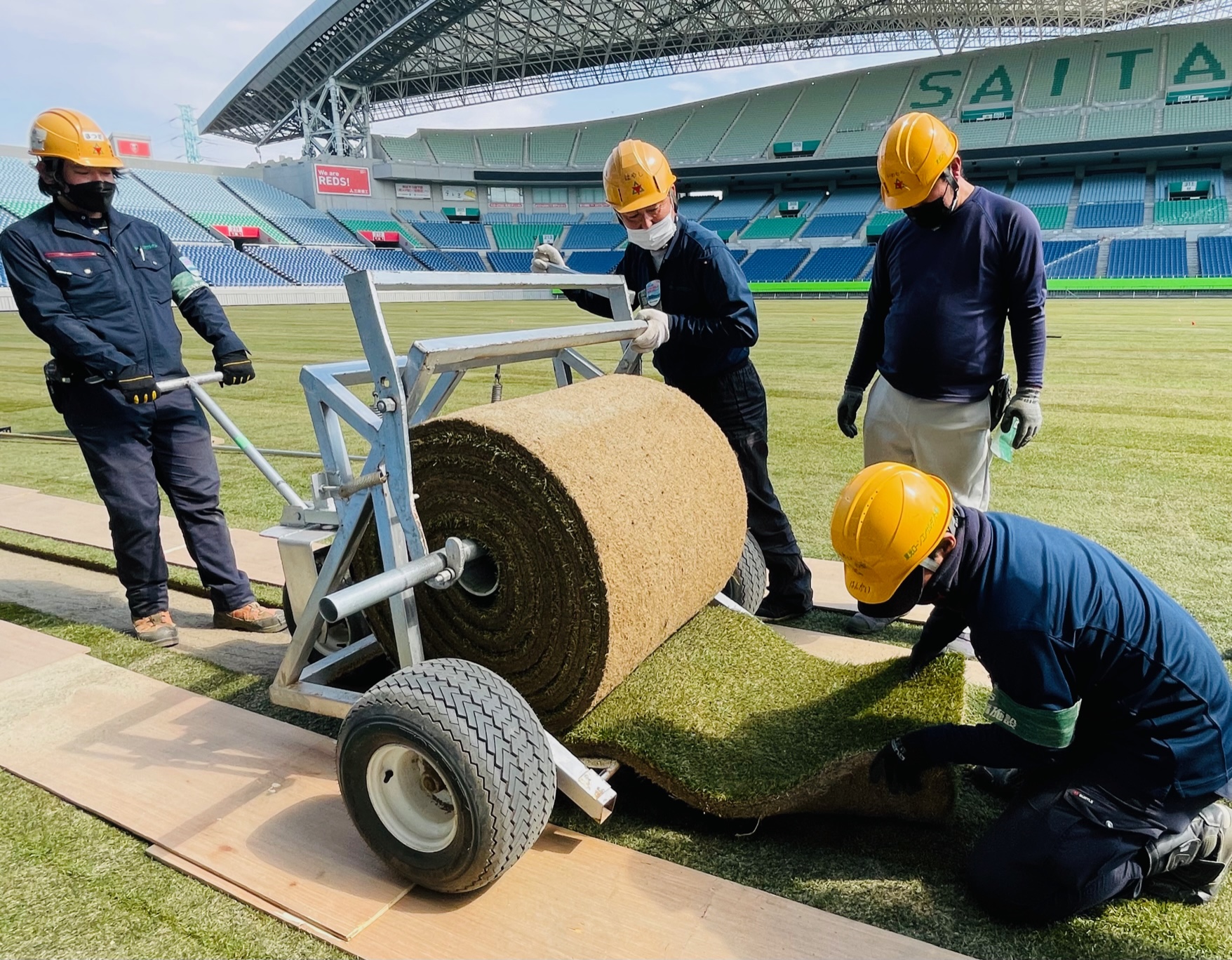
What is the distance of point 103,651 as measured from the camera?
4055 millimetres

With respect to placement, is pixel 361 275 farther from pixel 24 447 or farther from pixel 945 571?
pixel 24 447

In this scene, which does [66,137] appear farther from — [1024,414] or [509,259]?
[509,259]

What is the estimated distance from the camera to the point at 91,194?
155 inches

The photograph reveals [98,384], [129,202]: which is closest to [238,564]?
[98,384]

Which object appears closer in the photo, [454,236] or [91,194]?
[91,194]

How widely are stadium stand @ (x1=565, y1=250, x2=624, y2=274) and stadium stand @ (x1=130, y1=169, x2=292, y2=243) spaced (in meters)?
17.8

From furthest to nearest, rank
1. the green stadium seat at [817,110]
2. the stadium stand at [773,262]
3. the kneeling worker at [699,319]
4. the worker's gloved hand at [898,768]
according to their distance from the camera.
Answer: the green stadium seat at [817,110] < the stadium stand at [773,262] < the kneeling worker at [699,319] < the worker's gloved hand at [898,768]

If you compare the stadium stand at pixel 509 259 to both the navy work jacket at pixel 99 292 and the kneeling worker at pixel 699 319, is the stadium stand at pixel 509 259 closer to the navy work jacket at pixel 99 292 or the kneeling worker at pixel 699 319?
the navy work jacket at pixel 99 292

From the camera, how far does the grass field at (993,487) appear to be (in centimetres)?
228

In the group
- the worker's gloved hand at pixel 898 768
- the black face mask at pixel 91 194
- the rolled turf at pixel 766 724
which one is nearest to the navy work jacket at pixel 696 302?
the rolled turf at pixel 766 724

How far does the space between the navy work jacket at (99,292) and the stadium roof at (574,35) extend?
46264mm

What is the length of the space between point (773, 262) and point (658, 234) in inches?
1833

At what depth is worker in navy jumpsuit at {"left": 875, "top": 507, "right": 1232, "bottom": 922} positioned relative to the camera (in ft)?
7.17

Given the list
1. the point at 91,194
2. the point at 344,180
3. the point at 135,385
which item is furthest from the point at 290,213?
the point at 135,385
